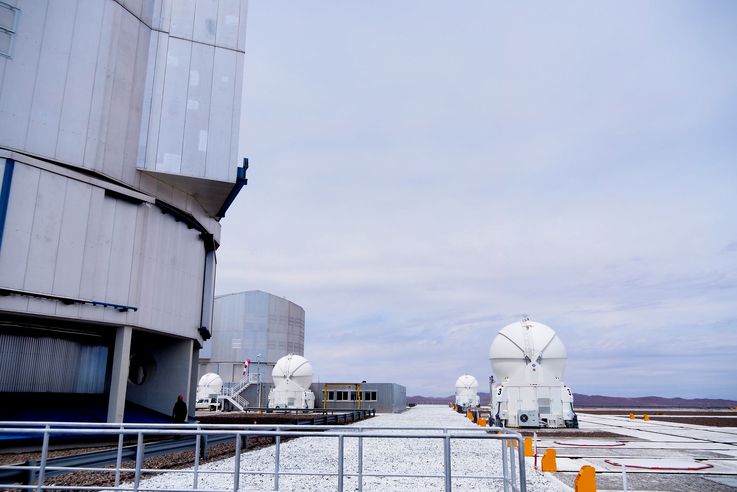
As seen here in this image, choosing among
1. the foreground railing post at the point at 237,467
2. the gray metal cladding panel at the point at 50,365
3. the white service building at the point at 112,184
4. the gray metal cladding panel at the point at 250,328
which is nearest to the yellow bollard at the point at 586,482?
the foreground railing post at the point at 237,467

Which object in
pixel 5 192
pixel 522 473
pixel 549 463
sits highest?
pixel 5 192

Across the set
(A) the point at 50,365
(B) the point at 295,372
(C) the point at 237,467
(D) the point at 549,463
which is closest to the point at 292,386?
(B) the point at 295,372

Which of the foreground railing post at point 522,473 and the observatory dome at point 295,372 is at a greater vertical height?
the observatory dome at point 295,372

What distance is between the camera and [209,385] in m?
58.2

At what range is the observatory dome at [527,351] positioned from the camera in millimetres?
33656

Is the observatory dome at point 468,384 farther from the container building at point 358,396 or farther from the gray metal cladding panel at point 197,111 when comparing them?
the gray metal cladding panel at point 197,111

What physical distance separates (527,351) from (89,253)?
2473 centimetres

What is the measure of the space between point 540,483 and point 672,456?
879 cm

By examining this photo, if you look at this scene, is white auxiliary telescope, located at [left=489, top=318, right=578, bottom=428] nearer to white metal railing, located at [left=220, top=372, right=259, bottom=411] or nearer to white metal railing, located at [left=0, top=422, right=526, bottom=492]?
white metal railing, located at [left=0, top=422, right=526, bottom=492]

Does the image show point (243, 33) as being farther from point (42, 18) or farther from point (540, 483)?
point (540, 483)

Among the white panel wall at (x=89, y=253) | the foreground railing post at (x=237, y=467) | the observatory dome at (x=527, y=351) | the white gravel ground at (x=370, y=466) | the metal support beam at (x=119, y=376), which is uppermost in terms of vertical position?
the white panel wall at (x=89, y=253)

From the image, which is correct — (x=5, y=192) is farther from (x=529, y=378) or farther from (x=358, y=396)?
(x=358, y=396)

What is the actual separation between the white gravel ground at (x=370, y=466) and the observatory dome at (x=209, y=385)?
Answer: 124ft

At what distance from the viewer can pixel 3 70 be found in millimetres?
17391
